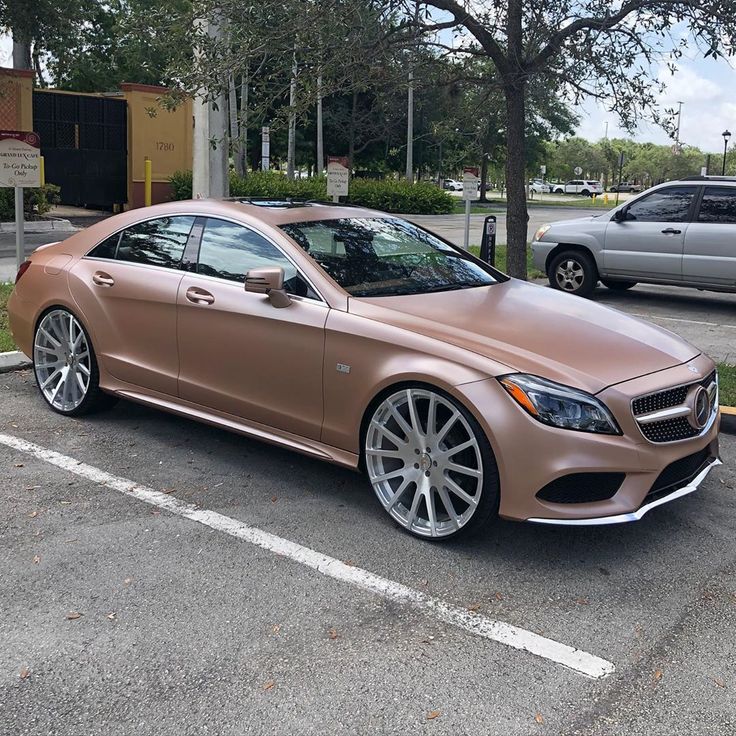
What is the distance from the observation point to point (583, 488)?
394 cm

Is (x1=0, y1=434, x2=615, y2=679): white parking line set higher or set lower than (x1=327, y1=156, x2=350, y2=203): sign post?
lower

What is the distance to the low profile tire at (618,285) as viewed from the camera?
41.7 ft

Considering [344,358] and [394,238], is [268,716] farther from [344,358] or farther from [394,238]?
[394,238]

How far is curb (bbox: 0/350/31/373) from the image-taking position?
722cm

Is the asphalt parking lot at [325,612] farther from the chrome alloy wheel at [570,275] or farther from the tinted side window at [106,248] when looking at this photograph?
the chrome alloy wheel at [570,275]

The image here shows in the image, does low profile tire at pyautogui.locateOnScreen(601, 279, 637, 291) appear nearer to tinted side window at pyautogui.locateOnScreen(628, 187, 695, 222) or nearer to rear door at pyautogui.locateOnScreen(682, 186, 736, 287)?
tinted side window at pyautogui.locateOnScreen(628, 187, 695, 222)

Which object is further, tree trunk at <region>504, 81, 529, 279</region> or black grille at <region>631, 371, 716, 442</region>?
tree trunk at <region>504, 81, 529, 279</region>

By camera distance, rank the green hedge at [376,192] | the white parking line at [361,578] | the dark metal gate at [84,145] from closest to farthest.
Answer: the white parking line at [361,578], the dark metal gate at [84,145], the green hedge at [376,192]

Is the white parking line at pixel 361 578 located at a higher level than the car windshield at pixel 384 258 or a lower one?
lower

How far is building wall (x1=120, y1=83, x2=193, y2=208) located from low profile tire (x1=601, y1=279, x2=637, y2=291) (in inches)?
530

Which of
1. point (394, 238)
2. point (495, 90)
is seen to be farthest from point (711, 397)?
point (495, 90)

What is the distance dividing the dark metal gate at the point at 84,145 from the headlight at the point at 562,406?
2037 centimetres

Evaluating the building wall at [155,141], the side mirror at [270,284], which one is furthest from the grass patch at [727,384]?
the building wall at [155,141]

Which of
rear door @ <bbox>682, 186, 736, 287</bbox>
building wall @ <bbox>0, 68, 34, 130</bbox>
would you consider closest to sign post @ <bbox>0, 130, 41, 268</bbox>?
rear door @ <bbox>682, 186, 736, 287</bbox>
